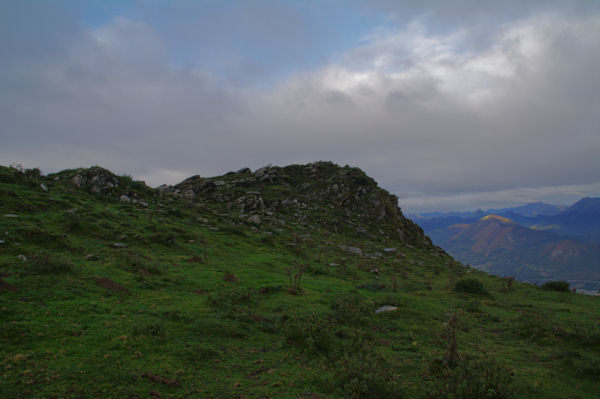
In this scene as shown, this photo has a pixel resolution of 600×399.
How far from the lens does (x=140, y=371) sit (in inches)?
330

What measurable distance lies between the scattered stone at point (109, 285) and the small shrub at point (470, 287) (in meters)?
26.4

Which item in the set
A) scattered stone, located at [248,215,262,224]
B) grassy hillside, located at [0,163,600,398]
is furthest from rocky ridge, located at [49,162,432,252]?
grassy hillside, located at [0,163,600,398]

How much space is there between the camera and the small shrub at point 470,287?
81.5 feet

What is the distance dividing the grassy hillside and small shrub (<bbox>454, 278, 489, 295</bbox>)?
11 cm

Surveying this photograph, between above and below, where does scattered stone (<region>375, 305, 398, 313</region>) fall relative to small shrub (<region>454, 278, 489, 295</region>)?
above

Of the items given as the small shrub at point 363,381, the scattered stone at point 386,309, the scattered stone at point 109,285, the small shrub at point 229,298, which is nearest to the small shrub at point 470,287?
the scattered stone at point 386,309

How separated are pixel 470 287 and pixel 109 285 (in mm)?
27641

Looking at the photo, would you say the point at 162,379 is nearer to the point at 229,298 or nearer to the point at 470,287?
the point at 229,298

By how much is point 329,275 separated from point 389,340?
13961mm

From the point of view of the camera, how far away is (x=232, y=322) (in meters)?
12.9

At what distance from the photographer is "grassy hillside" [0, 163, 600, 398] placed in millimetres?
8250

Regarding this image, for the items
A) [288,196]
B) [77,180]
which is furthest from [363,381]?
[288,196]

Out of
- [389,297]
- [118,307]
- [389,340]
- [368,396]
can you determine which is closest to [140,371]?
[118,307]

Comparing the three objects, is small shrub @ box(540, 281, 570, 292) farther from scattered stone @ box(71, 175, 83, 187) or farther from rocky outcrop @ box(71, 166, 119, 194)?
scattered stone @ box(71, 175, 83, 187)
